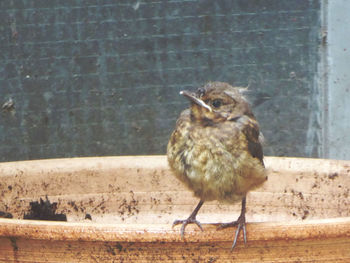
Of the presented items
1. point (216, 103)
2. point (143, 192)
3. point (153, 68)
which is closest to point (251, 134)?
point (216, 103)

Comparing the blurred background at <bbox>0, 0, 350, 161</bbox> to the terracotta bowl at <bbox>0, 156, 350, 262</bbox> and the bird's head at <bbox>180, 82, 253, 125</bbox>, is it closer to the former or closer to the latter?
the terracotta bowl at <bbox>0, 156, 350, 262</bbox>

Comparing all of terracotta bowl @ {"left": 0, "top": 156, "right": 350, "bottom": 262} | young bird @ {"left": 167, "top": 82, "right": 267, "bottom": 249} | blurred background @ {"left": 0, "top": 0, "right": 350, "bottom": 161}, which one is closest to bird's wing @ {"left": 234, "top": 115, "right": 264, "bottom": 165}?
young bird @ {"left": 167, "top": 82, "right": 267, "bottom": 249}

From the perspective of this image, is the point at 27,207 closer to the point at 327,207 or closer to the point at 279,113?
the point at 327,207

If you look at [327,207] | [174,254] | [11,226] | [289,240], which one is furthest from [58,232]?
[327,207]

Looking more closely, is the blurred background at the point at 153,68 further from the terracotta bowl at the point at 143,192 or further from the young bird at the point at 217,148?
the young bird at the point at 217,148

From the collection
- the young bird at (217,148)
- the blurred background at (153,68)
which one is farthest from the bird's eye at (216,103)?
the blurred background at (153,68)

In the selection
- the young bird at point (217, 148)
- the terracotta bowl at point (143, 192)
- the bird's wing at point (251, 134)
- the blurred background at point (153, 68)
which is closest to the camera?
the young bird at point (217, 148)
